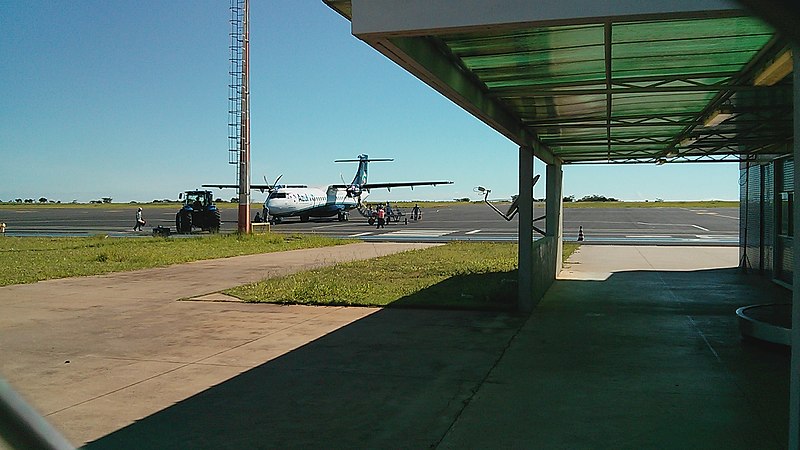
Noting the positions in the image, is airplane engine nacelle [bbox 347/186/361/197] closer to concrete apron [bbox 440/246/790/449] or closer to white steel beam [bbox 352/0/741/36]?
concrete apron [bbox 440/246/790/449]

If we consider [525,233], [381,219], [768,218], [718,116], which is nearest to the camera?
[718,116]

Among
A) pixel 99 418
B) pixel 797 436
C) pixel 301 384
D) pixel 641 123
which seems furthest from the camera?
pixel 641 123

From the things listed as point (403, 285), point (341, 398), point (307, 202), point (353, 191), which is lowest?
point (341, 398)

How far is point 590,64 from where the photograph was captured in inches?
307

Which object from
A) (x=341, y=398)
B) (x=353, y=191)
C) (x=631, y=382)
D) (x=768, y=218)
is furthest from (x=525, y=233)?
(x=353, y=191)

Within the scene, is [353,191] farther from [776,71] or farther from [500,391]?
[500,391]

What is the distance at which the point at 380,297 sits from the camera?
12.9m

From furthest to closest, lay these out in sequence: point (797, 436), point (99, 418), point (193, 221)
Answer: point (193, 221), point (99, 418), point (797, 436)

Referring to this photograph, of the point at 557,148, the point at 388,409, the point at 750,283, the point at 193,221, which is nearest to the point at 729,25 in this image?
the point at 388,409

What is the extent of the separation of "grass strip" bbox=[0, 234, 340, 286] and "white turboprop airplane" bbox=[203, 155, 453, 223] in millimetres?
14522

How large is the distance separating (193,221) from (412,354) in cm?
3020

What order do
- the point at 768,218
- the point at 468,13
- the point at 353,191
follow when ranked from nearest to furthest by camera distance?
the point at 468,13 → the point at 768,218 → the point at 353,191

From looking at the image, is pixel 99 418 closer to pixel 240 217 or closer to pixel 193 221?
pixel 240 217

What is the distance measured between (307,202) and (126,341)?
3969 centimetres
